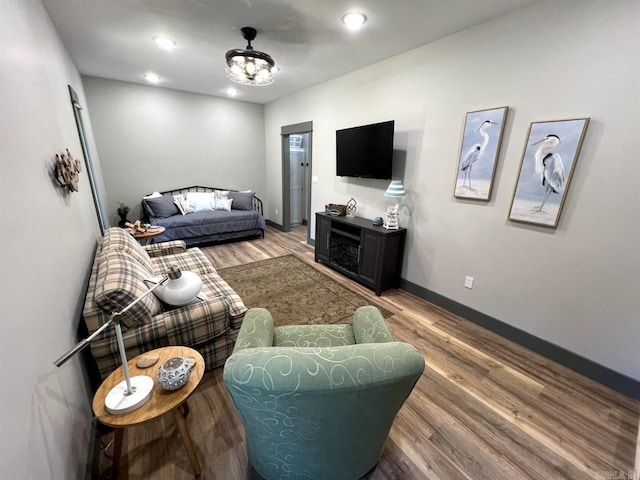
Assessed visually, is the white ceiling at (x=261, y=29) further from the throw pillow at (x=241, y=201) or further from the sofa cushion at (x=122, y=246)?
the throw pillow at (x=241, y=201)

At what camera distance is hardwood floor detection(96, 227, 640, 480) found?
1.28m

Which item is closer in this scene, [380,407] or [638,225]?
[380,407]

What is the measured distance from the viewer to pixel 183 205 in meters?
4.53

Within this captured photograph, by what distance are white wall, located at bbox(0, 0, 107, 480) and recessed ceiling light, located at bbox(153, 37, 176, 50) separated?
888 mm

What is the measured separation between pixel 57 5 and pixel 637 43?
401 cm

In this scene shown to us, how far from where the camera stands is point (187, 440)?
47.0 inches

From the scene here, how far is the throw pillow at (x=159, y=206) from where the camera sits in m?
4.33

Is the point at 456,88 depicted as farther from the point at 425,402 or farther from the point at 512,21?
the point at 425,402

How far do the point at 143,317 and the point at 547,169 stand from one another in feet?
9.51

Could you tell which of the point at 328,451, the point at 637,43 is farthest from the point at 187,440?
the point at 637,43

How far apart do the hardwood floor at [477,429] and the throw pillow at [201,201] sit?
3.51 meters

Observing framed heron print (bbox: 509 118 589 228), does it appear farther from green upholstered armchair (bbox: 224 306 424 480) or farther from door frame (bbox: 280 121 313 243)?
door frame (bbox: 280 121 313 243)

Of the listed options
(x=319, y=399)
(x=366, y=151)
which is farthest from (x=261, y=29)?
(x=319, y=399)

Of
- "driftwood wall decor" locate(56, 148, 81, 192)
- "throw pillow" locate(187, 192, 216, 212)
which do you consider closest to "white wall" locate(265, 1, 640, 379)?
"driftwood wall decor" locate(56, 148, 81, 192)
